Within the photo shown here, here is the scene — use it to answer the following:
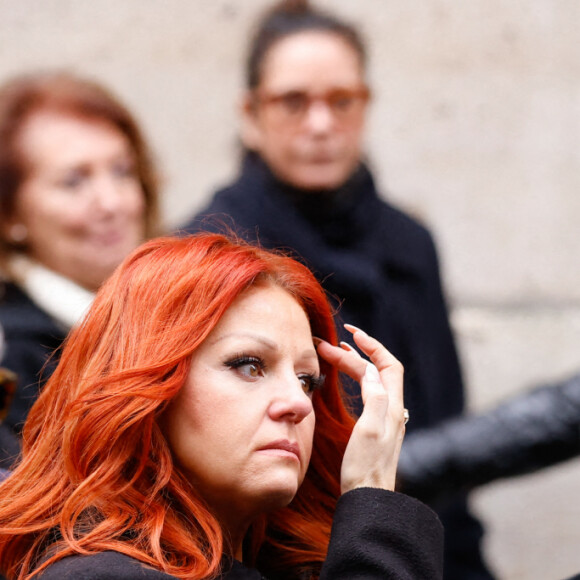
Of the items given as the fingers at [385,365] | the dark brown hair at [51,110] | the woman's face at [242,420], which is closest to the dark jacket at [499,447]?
the fingers at [385,365]

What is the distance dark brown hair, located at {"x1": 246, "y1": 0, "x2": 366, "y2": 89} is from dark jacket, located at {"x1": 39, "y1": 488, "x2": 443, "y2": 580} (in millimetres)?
1510

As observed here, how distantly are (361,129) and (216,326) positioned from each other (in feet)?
4.48

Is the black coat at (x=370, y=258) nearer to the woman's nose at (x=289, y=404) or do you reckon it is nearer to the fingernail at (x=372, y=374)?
the fingernail at (x=372, y=374)

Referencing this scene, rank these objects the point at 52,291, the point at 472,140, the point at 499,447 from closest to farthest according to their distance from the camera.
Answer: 1. the point at 499,447
2. the point at 52,291
3. the point at 472,140

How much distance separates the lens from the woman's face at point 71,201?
9.26 ft

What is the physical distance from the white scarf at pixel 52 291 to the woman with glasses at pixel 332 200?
16.1 inches

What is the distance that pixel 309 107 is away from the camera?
271cm

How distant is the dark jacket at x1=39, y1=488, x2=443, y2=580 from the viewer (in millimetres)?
1448

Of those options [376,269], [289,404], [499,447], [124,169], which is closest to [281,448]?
[289,404]

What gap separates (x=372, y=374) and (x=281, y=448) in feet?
0.82

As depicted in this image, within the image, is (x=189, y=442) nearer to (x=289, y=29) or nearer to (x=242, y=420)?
(x=242, y=420)

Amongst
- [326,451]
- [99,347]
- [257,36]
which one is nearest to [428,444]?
[326,451]

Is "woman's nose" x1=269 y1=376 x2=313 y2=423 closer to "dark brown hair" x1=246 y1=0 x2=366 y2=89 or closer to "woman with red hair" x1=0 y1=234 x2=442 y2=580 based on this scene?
"woman with red hair" x1=0 y1=234 x2=442 y2=580

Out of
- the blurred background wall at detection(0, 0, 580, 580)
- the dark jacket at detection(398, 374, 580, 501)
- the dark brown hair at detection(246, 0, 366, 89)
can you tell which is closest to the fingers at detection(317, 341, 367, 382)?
the dark jacket at detection(398, 374, 580, 501)
